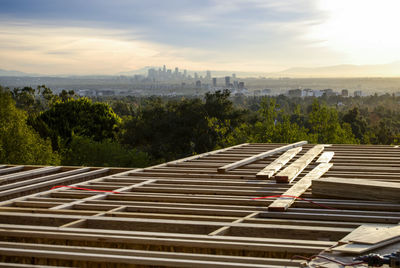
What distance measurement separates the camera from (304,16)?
172 ft

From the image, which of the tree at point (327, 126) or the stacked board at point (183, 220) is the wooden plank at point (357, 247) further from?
the tree at point (327, 126)

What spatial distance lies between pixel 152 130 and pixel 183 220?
29.0m

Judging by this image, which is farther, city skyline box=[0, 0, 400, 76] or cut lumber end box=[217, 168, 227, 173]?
city skyline box=[0, 0, 400, 76]

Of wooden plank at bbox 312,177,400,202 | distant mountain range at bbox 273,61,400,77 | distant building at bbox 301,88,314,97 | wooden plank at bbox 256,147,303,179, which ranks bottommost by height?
wooden plank at bbox 256,147,303,179

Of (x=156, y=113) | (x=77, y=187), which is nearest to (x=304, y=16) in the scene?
(x=156, y=113)

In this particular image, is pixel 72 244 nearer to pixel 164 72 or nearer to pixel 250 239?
pixel 250 239

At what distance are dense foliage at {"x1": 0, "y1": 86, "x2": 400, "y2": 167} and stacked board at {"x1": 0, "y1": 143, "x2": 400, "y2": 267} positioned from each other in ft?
48.6

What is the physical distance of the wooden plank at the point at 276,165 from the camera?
6496 mm

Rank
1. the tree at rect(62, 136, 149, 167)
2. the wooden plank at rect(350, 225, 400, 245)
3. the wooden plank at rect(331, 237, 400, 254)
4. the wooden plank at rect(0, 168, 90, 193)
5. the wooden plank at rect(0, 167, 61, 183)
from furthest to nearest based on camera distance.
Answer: the tree at rect(62, 136, 149, 167) → the wooden plank at rect(0, 167, 61, 183) → the wooden plank at rect(0, 168, 90, 193) → the wooden plank at rect(350, 225, 400, 245) → the wooden plank at rect(331, 237, 400, 254)

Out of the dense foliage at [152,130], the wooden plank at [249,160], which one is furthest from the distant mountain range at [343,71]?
the wooden plank at [249,160]

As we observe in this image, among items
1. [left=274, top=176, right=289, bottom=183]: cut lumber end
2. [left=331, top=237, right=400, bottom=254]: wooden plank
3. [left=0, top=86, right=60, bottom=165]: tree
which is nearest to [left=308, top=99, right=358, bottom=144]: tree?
[left=0, top=86, right=60, bottom=165]: tree

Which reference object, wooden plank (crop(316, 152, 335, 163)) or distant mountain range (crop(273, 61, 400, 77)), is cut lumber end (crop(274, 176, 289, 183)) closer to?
wooden plank (crop(316, 152, 335, 163))

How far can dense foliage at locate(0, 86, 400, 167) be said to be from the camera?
2128 cm

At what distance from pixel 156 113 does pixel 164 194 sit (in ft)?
92.7
